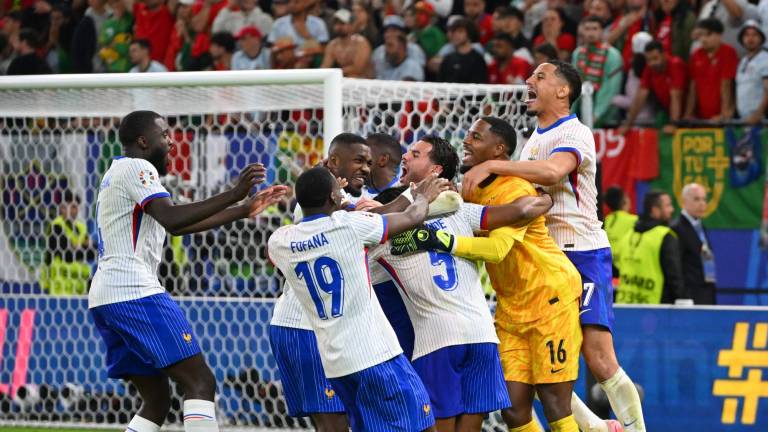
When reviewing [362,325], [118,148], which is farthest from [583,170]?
[118,148]

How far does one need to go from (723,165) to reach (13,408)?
681 cm

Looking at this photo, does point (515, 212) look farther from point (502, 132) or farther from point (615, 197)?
point (615, 197)

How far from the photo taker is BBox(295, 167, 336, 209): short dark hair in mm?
5848

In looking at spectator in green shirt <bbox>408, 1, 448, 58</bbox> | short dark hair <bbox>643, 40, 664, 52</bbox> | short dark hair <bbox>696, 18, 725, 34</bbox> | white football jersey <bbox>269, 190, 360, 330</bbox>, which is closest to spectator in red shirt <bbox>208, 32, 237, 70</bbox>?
spectator in green shirt <bbox>408, 1, 448, 58</bbox>

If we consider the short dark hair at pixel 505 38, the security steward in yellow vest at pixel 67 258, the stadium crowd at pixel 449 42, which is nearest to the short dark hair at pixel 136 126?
the security steward in yellow vest at pixel 67 258

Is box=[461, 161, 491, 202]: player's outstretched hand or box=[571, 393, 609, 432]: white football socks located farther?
box=[571, 393, 609, 432]: white football socks

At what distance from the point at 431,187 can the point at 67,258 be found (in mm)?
5997

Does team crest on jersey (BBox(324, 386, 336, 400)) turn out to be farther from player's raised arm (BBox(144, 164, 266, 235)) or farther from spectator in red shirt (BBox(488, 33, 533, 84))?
spectator in red shirt (BBox(488, 33, 533, 84))

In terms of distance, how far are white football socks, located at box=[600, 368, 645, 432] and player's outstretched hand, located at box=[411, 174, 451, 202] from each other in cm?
189

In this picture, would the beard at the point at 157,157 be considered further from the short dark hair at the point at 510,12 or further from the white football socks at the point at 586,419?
the short dark hair at the point at 510,12

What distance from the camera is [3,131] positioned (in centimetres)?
1140

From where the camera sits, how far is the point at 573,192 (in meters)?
7.23

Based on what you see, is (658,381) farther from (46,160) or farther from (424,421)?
(46,160)

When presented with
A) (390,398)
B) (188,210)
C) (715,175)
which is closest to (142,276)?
(188,210)
